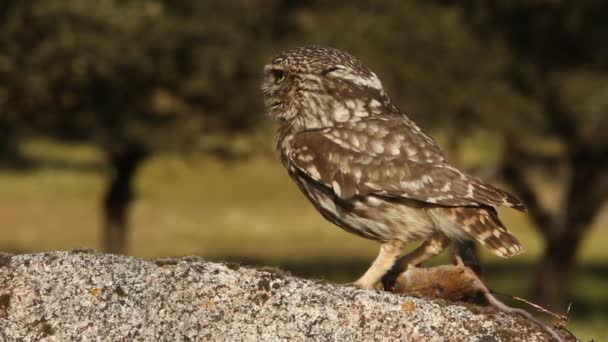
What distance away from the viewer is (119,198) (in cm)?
2684

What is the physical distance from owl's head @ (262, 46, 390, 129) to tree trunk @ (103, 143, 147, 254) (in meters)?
19.6

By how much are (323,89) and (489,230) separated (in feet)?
4.30

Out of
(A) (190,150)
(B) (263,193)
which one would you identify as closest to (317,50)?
(A) (190,150)

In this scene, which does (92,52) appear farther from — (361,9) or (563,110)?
(563,110)

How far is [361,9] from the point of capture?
24250 mm

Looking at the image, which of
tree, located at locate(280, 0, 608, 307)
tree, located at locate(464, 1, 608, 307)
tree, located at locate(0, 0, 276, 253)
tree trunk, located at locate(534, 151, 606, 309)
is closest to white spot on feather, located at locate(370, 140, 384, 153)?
tree, located at locate(0, 0, 276, 253)

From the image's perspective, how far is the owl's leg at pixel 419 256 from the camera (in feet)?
21.2

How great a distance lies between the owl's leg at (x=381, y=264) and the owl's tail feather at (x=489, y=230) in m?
0.38

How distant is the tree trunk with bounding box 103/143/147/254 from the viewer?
26438mm

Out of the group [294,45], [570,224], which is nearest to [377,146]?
[294,45]

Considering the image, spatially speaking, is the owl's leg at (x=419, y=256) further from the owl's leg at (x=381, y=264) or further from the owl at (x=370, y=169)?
the owl's leg at (x=381, y=264)

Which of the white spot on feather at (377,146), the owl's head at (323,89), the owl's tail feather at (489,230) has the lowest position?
the owl's tail feather at (489,230)

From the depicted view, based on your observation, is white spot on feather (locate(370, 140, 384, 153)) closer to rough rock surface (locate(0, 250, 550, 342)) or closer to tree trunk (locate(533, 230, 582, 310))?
rough rock surface (locate(0, 250, 550, 342))

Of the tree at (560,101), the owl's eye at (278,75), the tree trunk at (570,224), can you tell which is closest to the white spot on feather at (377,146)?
the owl's eye at (278,75)
